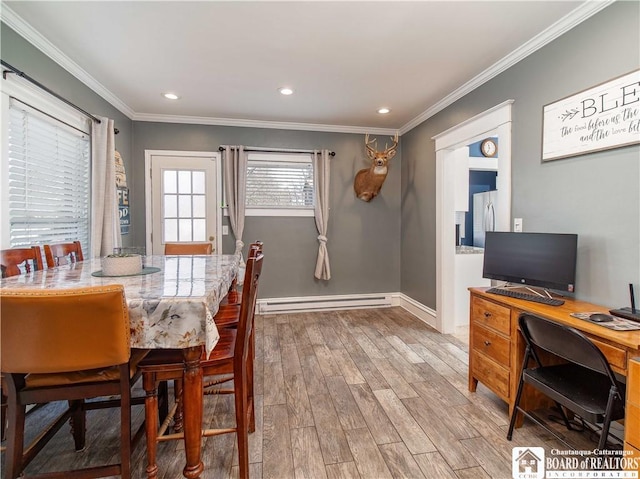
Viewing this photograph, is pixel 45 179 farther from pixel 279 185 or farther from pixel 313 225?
pixel 313 225

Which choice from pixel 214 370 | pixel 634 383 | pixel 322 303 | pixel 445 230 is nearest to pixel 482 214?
pixel 445 230

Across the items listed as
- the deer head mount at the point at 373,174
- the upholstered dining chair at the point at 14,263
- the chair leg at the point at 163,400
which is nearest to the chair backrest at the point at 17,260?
the upholstered dining chair at the point at 14,263

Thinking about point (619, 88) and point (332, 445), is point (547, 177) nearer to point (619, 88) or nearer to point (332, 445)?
point (619, 88)

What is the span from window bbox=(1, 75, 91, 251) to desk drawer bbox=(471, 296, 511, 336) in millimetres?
3266

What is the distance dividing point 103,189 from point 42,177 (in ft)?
1.86

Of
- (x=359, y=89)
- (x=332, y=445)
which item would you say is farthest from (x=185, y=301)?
(x=359, y=89)

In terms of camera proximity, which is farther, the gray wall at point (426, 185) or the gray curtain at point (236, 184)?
the gray curtain at point (236, 184)

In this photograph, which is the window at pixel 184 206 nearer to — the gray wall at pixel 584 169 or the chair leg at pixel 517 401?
the gray wall at pixel 584 169

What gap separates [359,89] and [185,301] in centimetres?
278

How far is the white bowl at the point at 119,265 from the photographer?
1699 mm

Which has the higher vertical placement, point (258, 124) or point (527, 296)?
point (258, 124)

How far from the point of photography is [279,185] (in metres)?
4.25

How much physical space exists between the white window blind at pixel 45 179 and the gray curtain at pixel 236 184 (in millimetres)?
1483

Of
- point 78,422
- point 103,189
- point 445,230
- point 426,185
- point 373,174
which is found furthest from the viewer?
point 373,174
